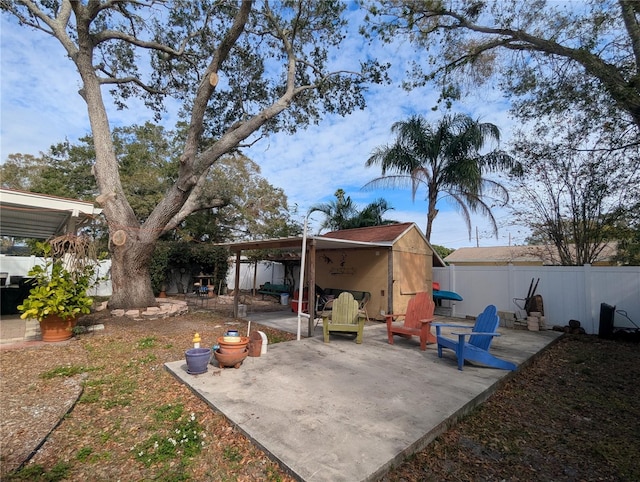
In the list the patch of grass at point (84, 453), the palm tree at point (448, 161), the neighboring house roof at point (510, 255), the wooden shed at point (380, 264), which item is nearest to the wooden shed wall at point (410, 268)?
the wooden shed at point (380, 264)

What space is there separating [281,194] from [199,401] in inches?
599

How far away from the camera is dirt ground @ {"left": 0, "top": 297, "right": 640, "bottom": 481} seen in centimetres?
248

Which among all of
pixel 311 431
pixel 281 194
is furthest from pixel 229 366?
pixel 281 194

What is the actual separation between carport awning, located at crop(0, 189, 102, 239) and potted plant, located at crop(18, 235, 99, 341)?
880mm

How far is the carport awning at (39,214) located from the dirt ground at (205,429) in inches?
115

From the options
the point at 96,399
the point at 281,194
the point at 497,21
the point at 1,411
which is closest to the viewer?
the point at 1,411

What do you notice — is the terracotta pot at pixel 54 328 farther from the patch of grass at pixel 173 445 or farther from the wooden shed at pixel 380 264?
the patch of grass at pixel 173 445

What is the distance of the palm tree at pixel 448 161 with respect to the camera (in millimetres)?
11547

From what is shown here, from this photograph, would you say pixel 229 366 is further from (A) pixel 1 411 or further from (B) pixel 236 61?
(B) pixel 236 61

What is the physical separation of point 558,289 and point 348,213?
9468 millimetres

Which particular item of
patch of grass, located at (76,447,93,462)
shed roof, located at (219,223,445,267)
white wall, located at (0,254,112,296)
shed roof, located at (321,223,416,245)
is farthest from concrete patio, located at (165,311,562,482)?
white wall, located at (0,254,112,296)

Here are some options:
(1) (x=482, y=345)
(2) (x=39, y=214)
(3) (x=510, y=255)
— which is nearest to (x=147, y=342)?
(2) (x=39, y=214)

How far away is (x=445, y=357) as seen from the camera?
215 inches

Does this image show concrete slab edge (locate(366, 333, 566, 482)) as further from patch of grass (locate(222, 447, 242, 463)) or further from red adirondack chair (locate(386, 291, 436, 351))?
red adirondack chair (locate(386, 291, 436, 351))
